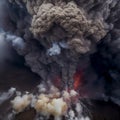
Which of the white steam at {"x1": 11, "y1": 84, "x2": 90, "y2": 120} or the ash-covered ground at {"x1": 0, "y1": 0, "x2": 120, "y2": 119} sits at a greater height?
the ash-covered ground at {"x1": 0, "y1": 0, "x2": 120, "y2": 119}

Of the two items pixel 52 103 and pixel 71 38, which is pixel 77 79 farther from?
Result: pixel 71 38

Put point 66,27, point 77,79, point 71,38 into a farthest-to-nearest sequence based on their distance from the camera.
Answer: point 77,79, point 71,38, point 66,27

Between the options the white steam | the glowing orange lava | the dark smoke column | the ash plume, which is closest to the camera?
the dark smoke column

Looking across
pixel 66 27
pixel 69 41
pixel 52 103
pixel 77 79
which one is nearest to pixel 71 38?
pixel 69 41

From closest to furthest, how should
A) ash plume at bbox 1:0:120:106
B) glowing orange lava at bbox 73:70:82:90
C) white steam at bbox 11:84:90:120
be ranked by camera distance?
ash plume at bbox 1:0:120:106, white steam at bbox 11:84:90:120, glowing orange lava at bbox 73:70:82:90

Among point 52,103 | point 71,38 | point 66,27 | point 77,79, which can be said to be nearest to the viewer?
point 66,27

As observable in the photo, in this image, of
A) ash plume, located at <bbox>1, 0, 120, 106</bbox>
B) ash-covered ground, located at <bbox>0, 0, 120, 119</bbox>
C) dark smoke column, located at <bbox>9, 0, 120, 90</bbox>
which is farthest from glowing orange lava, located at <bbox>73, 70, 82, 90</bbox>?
dark smoke column, located at <bbox>9, 0, 120, 90</bbox>

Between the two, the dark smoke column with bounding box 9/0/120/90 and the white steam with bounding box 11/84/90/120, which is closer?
the dark smoke column with bounding box 9/0/120/90

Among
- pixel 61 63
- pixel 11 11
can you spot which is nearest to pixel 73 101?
pixel 61 63

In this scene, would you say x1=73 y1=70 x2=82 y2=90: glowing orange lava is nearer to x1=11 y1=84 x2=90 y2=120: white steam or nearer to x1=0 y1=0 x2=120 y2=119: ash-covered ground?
x1=0 y1=0 x2=120 y2=119: ash-covered ground
